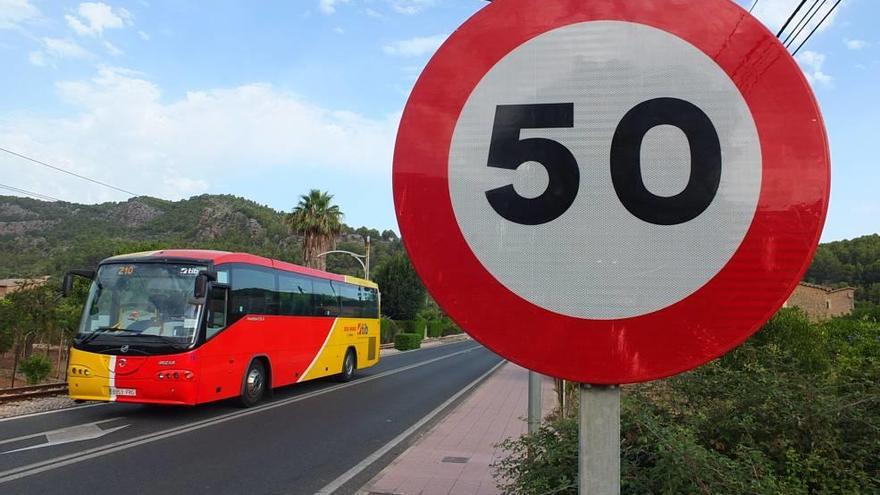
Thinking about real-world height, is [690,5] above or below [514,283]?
above

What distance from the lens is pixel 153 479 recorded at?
7309 millimetres

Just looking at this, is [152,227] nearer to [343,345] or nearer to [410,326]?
[410,326]

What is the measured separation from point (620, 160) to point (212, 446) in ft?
30.7

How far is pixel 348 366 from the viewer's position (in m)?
20.2

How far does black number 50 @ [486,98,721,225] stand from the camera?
1.19 m

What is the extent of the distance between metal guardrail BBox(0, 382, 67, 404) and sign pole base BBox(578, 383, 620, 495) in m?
14.8

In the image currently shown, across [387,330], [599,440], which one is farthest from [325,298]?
[387,330]

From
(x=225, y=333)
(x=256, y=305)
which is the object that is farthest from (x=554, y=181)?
(x=256, y=305)

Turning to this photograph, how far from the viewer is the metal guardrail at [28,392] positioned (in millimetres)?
12970

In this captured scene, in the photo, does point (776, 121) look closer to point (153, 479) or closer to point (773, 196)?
point (773, 196)

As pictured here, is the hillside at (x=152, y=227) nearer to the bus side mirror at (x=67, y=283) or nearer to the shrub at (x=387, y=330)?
the shrub at (x=387, y=330)

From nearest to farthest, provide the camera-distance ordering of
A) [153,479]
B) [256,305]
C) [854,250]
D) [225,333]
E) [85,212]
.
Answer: [153,479] < [225,333] < [256,305] < [854,250] < [85,212]

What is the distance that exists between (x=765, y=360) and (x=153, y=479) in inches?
266

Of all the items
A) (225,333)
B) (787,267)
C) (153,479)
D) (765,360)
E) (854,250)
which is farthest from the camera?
(854,250)
